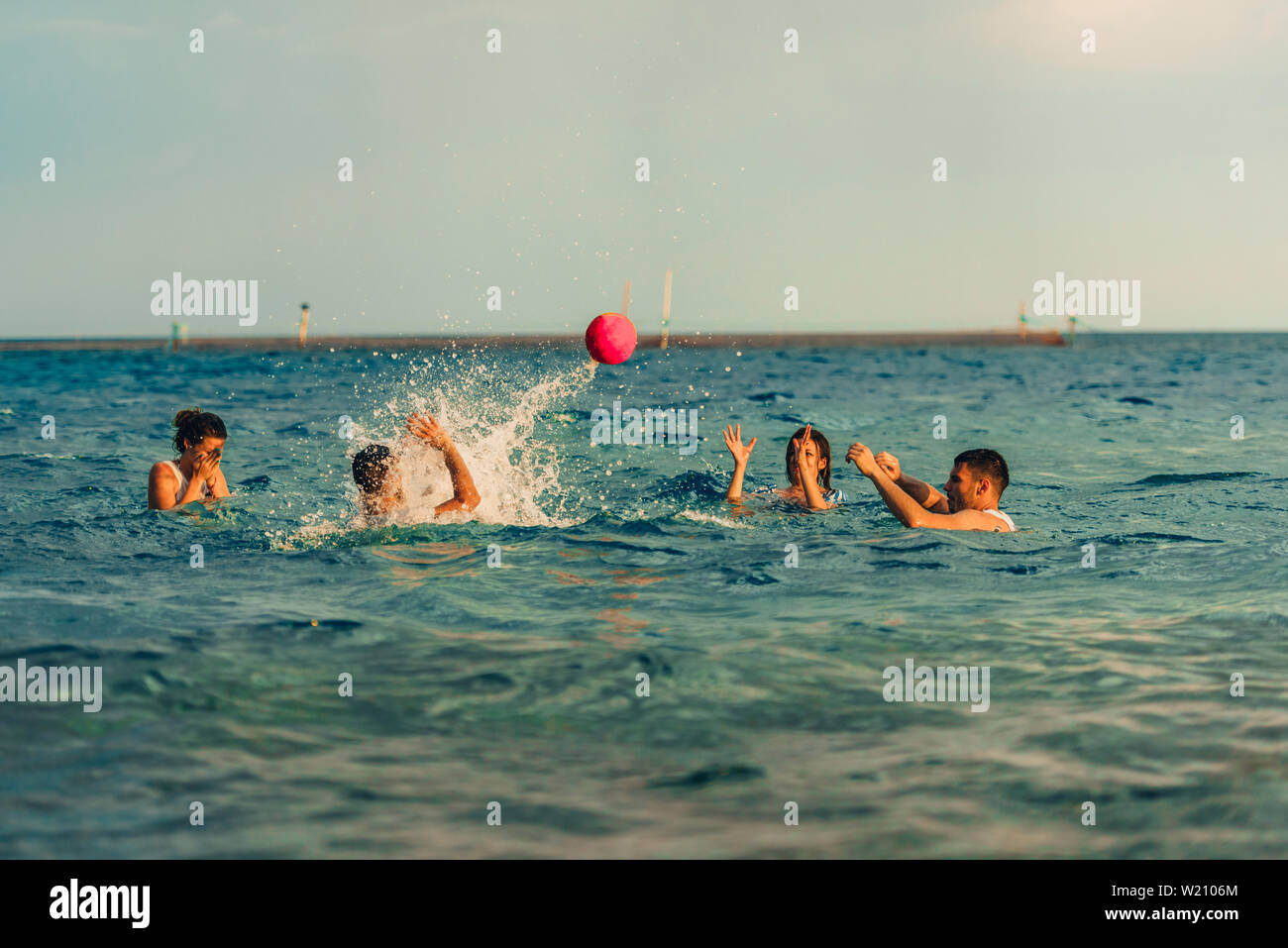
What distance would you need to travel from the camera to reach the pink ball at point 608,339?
10.9 meters

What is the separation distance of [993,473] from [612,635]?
14.4ft

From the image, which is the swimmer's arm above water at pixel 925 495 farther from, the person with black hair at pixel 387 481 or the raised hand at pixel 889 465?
the person with black hair at pixel 387 481

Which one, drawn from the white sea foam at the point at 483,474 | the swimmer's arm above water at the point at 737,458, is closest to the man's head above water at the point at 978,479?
the swimmer's arm above water at the point at 737,458

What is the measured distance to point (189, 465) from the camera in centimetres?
1099

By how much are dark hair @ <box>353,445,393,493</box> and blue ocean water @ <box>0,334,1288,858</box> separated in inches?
16.0

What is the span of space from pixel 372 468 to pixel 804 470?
3.88 m

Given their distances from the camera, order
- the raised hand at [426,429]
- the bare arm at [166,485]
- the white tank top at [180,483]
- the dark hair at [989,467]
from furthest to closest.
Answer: the white tank top at [180,483], the bare arm at [166,485], the dark hair at [989,467], the raised hand at [426,429]

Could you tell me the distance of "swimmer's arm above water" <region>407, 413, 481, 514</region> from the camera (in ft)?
28.5

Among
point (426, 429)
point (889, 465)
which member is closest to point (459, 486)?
point (426, 429)

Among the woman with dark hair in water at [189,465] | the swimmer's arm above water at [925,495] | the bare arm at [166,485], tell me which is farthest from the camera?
the bare arm at [166,485]

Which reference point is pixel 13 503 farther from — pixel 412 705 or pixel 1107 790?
pixel 1107 790

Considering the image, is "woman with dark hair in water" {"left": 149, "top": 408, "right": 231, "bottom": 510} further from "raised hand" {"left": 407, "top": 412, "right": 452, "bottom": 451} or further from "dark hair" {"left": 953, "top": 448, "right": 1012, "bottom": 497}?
"dark hair" {"left": 953, "top": 448, "right": 1012, "bottom": 497}

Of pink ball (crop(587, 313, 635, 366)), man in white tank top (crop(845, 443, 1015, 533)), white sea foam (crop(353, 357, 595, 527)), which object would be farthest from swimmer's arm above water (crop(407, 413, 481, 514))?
man in white tank top (crop(845, 443, 1015, 533))
